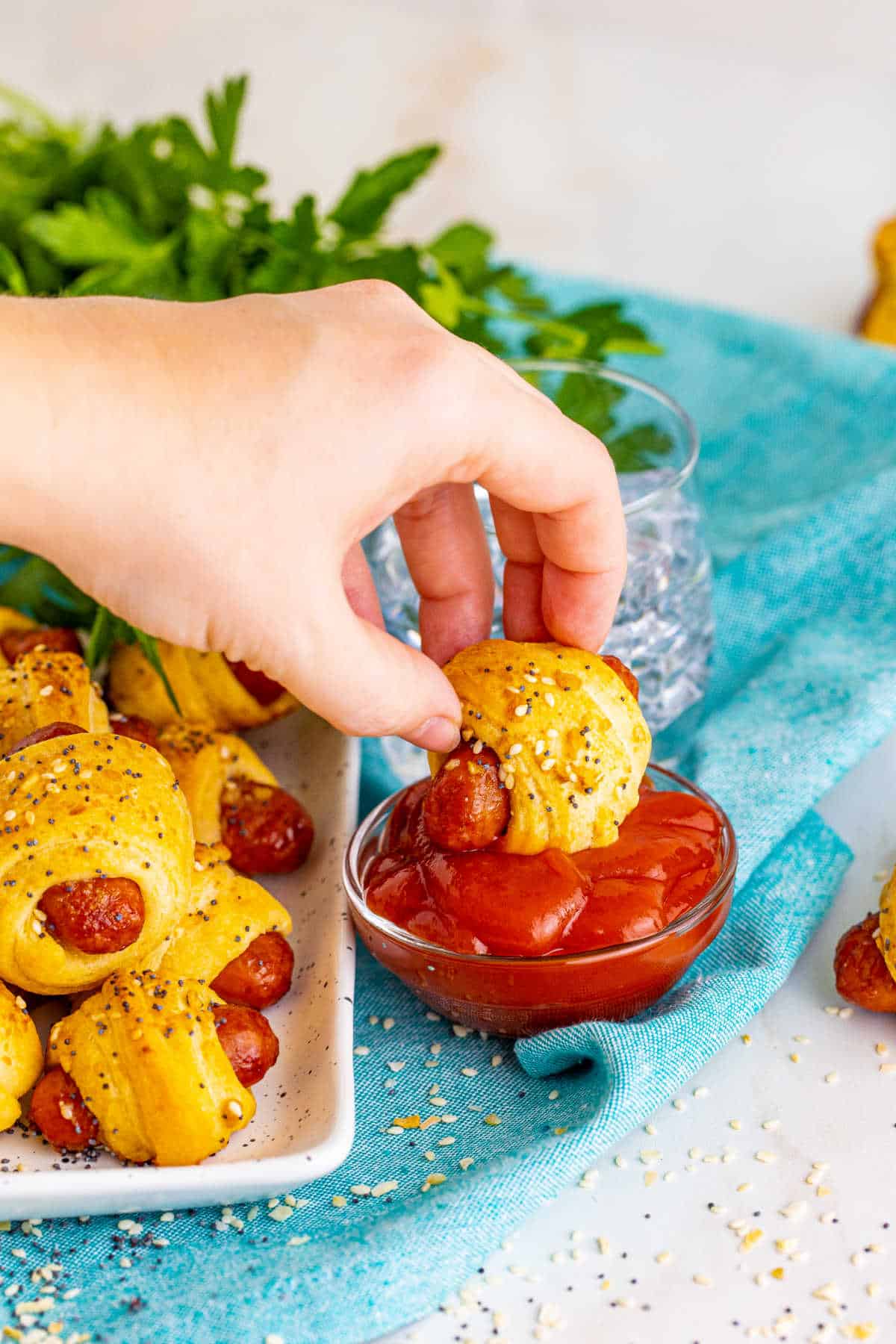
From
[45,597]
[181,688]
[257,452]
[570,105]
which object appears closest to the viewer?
[257,452]

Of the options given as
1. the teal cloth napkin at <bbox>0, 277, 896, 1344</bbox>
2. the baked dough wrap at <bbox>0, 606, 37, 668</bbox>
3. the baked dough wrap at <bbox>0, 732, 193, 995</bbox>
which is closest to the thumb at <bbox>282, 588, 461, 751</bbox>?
the baked dough wrap at <bbox>0, 732, 193, 995</bbox>

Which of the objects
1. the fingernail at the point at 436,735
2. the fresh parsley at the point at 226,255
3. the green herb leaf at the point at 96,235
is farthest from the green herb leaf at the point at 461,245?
the fingernail at the point at 436,735

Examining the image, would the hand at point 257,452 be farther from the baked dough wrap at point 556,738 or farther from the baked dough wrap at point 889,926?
the baked dough wrap at point 889,926

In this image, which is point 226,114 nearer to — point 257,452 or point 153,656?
point 153,656

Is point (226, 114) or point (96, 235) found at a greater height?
point (226, 114)

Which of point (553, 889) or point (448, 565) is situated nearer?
point (553, 889)

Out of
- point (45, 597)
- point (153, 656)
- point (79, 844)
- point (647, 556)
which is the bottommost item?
point (45, 597)

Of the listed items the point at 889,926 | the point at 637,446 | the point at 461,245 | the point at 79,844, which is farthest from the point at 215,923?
the point at 461,245

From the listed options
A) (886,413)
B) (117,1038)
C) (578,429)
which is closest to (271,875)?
(117,1038)
